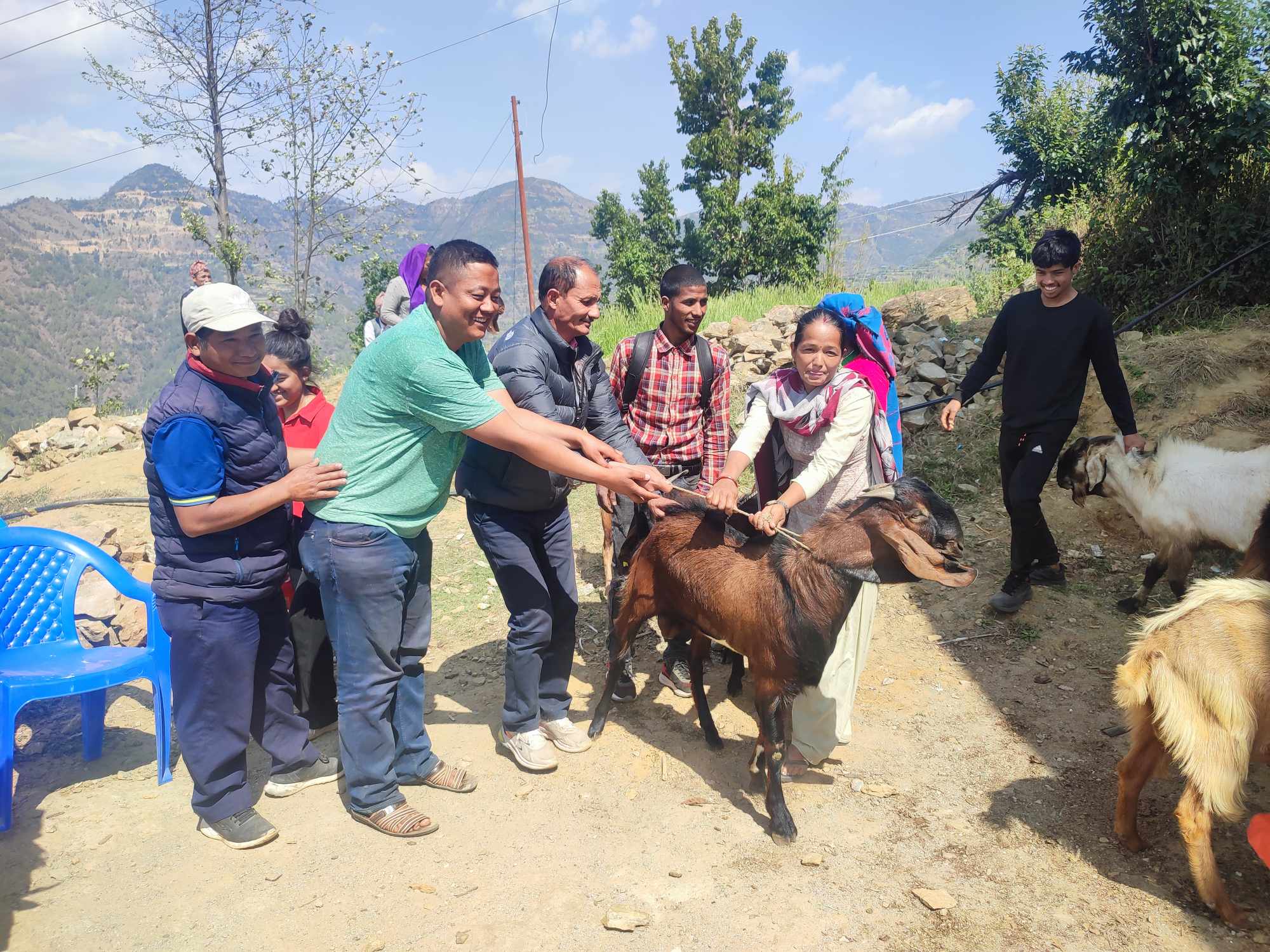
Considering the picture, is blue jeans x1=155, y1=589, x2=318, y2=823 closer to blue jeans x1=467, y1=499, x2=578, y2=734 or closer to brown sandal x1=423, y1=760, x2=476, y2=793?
brown sandal x1=423, y1=760, x2=476, y2=793

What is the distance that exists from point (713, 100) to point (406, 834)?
67.0ft

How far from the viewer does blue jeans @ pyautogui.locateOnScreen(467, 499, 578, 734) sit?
Answer: 3.62 metres

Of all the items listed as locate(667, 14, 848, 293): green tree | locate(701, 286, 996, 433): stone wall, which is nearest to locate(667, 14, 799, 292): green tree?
locate(667, 14, 848, 293): green tree

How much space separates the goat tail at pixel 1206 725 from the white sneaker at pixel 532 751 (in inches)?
104

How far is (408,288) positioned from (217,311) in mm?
2558

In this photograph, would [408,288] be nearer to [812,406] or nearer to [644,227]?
[812,406]

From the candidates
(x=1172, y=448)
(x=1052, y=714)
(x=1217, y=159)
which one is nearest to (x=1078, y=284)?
(x=1217, y=159)

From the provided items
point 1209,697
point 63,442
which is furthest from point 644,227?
point 1209,697

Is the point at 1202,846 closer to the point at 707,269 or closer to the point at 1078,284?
the point at 1078,284

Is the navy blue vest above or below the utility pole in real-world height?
below

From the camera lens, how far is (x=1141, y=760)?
2932 millimetres

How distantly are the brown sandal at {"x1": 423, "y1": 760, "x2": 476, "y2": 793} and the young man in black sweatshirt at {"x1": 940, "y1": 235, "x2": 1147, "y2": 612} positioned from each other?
3.60m

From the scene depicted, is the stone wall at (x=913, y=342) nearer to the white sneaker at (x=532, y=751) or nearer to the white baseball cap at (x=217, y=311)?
the white sneaker at (x=532, y=751)

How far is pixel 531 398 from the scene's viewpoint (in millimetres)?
3549
